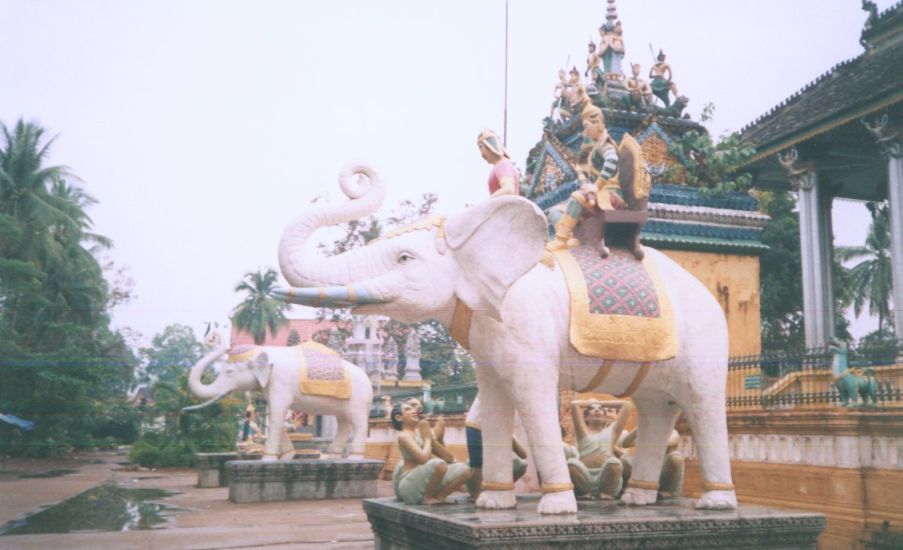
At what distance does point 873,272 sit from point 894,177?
467 inches

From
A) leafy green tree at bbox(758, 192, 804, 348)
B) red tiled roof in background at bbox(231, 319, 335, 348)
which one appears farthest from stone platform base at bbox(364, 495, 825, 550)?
red tiled roof in background at bbox(231, 319, 335, 348)

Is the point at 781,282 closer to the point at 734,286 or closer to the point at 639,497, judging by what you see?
the point at 734,286

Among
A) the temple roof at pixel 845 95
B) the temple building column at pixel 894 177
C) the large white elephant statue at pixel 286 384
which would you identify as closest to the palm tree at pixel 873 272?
the temple roof at pixel 845 95

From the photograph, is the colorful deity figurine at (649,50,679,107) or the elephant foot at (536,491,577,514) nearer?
the elephant foot at (536,491,577,514)

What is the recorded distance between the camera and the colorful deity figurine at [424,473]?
5.34m

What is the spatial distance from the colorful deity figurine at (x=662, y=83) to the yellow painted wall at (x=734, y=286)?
295 centimetres

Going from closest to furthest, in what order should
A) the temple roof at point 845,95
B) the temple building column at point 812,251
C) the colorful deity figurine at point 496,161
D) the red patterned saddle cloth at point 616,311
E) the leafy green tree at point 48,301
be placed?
1. the red patterned saddle cloth at point 616,311
2. the colorful deity figurine at point 496,161
3. the temple roof at point 845,95
4. the temple building column at point 812,251
5. the leafy green tree at point 48,301

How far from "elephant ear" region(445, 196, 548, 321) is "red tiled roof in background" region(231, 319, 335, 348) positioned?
18.7m

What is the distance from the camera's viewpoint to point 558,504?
455 cm

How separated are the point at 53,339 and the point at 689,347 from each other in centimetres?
2055

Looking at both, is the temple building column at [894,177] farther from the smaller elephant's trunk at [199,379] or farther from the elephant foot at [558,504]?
the smaller elephant's trunk at [199,379]

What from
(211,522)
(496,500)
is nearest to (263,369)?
(211,522)

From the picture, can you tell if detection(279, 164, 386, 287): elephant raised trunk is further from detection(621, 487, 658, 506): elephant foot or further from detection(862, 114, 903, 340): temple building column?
detection(862, 114, 903, 340): temple building column

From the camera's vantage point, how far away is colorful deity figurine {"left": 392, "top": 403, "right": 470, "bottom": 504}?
17.5ft
